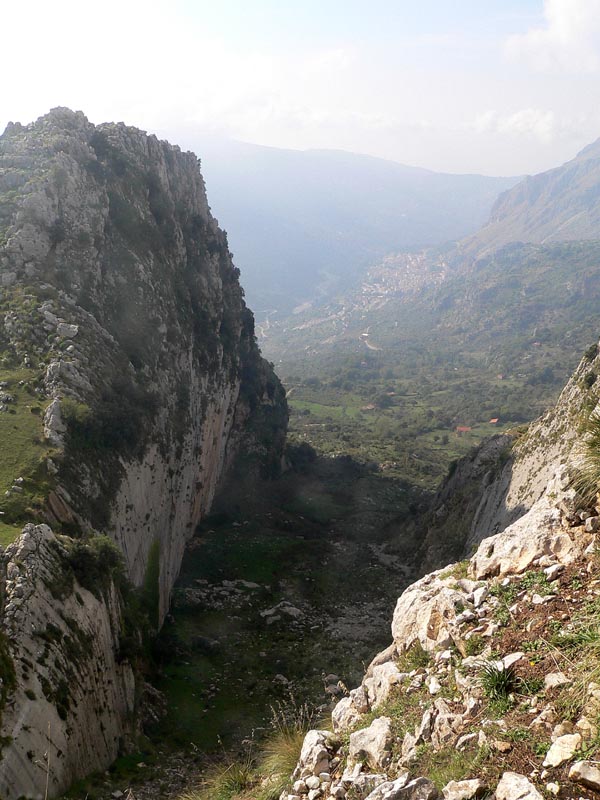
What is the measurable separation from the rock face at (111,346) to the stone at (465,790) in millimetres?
10185

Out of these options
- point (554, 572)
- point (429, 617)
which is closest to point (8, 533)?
point (429, 617)

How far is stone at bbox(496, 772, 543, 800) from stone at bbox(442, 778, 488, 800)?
0.68ft

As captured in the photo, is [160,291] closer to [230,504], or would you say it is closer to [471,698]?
[230,504]

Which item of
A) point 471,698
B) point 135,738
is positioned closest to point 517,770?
point 471,698

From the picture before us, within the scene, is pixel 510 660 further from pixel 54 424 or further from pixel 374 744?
pixel 54 424

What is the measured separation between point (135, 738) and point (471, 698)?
16694 mm

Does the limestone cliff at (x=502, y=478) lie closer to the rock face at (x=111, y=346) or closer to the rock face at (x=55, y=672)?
the rock face at (x=55, y=672)

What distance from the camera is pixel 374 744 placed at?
8.35 metres

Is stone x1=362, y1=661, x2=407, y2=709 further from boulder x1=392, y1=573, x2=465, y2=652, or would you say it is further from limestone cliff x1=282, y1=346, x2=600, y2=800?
boulder x1=392, y1=573, x2=465, y2=652

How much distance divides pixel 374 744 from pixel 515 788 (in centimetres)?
282

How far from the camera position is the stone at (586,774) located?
5637 millimetres

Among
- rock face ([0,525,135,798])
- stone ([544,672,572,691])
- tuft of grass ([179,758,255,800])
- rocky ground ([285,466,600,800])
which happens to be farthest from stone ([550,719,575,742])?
rock face ([0,525,135,798])

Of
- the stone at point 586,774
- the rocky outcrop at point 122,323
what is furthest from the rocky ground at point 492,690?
the rocky outcrop at point 122,323

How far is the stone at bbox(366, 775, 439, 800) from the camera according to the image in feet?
21.8
